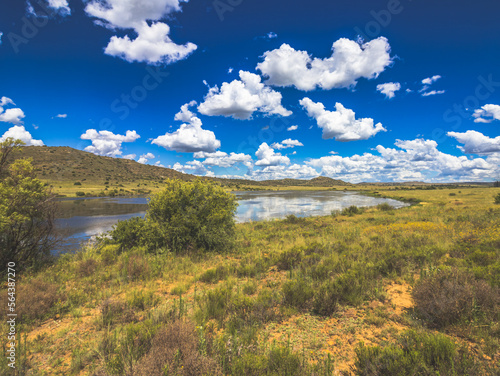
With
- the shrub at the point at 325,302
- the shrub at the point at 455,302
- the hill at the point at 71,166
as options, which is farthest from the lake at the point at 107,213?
the hill at the point at 71,166

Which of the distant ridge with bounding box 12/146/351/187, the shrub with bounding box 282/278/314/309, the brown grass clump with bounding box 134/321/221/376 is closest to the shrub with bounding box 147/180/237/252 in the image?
the shrub with bounding box 282/278/314/309

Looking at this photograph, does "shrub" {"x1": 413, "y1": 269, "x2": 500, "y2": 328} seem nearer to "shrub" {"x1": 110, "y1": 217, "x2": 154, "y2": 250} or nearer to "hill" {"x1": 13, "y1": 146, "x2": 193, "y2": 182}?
"shrub" {"x1": 110, "y1": 217, "x2": 154, "y2": 250}

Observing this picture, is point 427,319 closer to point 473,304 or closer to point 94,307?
point 473,304

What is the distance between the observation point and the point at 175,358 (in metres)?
3.23

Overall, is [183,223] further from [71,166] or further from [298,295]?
[71,166]

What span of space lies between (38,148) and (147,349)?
132470 millimetres

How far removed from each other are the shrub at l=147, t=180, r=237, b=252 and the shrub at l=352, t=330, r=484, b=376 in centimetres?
847

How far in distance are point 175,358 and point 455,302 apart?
528cm

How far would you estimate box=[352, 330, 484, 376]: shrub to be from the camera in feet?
9.59

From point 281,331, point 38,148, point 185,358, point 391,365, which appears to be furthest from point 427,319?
point 38,148

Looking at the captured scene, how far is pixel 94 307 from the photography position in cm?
572

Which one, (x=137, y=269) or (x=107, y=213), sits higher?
A: (x=137, y=269)

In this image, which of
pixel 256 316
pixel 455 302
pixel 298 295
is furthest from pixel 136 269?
pixel 455 302

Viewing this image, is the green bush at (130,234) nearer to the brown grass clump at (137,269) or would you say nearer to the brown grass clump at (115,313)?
the brown grass clump at (137,269)
